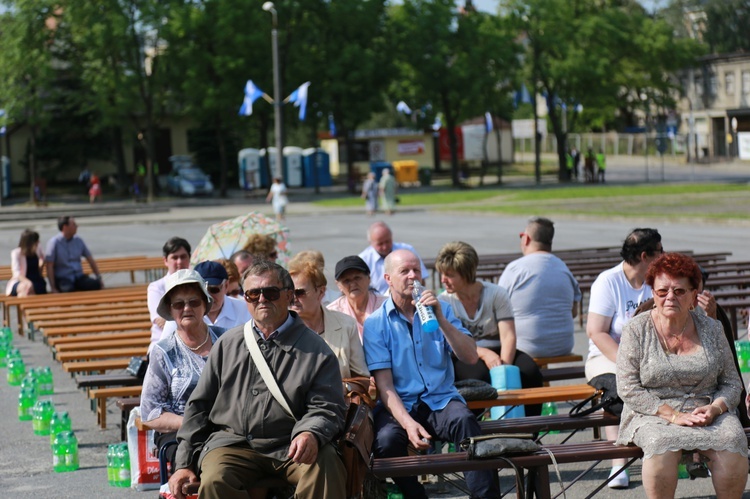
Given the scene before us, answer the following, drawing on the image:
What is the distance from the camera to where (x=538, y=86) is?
235 ft

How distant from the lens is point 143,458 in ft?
22.8

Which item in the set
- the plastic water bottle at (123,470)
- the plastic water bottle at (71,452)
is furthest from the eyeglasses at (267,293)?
the plastic water bottle at (71,452)

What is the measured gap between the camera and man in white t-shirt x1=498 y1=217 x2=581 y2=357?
9117 millimetres

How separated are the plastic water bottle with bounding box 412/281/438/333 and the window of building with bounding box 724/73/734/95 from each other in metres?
90.0

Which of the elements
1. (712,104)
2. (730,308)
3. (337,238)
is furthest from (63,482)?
(712,104)

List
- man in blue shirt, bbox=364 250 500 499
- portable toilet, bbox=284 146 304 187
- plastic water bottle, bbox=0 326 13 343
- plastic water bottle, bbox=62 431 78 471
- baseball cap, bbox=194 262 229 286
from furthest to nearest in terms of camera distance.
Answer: portable toilet, bbox=284 146 304 187
plastic water bottle, bbox=0 326 13 343
plastic water bottle, bbox=62 431 78 471
baseball cap, bbox=194 262 229 286
man in blue shirt, bbox=364 250 500 499

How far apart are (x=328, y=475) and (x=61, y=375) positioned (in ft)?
24.7

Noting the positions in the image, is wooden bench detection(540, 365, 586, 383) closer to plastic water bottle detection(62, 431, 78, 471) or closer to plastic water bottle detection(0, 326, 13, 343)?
plastic water bottle detection(62, 431, 78, 471)

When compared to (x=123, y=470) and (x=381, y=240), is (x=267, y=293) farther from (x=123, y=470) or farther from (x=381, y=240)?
(x=381, y=240)

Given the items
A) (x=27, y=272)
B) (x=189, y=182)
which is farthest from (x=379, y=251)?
(x=189, y=182)

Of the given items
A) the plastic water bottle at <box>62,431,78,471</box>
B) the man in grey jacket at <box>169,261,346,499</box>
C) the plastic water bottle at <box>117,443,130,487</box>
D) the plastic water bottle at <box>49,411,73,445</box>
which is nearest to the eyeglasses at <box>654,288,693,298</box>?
the man in grey jacket at <box>169,261,346,499</box>

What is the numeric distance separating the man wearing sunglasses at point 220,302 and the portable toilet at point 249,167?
58.5m

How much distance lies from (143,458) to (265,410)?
5.13 feet

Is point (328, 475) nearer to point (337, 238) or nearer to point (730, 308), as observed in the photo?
point (730, 308)
